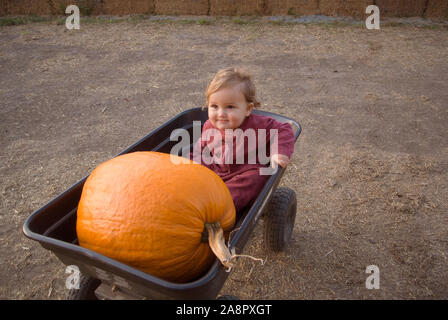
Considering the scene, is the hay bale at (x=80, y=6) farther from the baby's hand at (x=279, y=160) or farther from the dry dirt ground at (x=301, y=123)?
the baby's hand at (x=279, y=160)

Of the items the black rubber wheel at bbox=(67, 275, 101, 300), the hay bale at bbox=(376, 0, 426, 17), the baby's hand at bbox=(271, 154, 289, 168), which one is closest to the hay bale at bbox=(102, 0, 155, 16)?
the hay bale at bbox=(376, 0, 426, 17)

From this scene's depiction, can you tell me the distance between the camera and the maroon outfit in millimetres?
2041

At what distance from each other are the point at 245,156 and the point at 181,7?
834cm

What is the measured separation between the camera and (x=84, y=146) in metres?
3.94

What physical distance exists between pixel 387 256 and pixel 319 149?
156 cm

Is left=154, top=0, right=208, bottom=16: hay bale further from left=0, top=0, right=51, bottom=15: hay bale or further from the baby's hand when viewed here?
the baby's hand

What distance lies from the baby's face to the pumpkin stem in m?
0.85

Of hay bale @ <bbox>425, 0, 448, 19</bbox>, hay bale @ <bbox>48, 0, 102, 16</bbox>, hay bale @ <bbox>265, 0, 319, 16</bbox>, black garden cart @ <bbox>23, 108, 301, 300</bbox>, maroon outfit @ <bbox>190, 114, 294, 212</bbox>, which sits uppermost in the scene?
hay bale @ <bbox>48, 0, 102, 16</bbox>

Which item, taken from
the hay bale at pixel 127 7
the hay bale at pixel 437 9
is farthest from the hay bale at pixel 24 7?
the hay bale at pixel 437 9

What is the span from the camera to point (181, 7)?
9375 mm

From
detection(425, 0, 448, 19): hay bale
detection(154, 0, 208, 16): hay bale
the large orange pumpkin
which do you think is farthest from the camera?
detection(154, 0, 208, 16): hay bale

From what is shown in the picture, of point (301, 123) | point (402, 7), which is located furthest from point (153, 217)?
point (402, 7)
